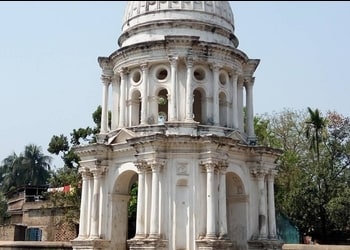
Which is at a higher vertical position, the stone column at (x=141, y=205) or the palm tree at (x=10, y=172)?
the palm tree at (x=10, y=172)

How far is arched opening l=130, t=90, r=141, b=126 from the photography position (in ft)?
75.9

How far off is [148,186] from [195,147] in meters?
2.52

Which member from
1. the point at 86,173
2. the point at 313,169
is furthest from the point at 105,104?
the point at 313,169

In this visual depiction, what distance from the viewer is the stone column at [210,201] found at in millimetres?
19719

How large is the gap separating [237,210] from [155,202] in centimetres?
470

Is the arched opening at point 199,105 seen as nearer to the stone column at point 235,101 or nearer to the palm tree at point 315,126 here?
the stone column at point 235,101

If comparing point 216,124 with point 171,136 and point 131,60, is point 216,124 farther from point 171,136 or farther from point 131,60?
point 131,60

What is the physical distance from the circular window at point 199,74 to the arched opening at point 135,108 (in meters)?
2.75

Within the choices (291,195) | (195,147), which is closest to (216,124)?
(195,147)

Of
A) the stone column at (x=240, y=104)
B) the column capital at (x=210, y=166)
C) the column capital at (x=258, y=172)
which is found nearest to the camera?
the column capital at (x=210, y=166)

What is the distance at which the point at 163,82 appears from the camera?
22531 mm

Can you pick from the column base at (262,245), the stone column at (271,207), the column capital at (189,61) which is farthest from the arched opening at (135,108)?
the column base at (262,245)

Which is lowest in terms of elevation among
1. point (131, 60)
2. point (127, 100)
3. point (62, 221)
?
point (62, 221)

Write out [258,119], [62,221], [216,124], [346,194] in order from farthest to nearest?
1. [258,119]
2. [62,221]
3. [346,194]
4. [216,124]
